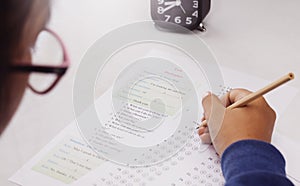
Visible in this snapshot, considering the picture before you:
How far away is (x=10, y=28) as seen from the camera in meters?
0.32

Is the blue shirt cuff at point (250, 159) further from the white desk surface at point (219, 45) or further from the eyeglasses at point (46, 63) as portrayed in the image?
the eyeglasses at point (46, 63)

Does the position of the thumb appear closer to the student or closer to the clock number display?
the student

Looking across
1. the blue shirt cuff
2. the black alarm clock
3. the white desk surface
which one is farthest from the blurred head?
the black alarm clock

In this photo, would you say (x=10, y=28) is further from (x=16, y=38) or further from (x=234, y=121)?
(x=234, y=121)

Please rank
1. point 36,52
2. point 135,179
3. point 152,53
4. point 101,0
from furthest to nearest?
point 101,0 → point 152,53 → point 135,179 → point 36,52

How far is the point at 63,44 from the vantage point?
0.45m

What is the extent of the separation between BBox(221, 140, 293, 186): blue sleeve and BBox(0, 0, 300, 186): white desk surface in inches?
3.8

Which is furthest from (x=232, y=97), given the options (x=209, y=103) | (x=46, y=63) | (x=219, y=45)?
(x=46, y=63)

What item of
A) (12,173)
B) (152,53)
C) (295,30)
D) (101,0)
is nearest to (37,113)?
(12,173)

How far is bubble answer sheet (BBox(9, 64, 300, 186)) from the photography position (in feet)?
1.98

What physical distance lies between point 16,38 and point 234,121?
351 millimetres

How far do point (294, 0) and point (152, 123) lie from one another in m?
0.37

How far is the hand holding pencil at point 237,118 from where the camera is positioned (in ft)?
1.98

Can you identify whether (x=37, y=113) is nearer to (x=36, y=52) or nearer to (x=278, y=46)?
(x=36, y=52)
